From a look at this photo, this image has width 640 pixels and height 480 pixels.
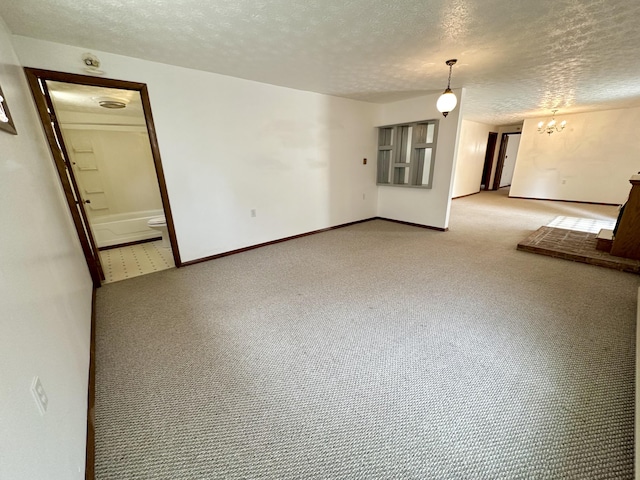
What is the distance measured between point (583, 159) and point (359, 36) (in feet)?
24.9

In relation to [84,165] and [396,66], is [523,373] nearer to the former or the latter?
[396,66]

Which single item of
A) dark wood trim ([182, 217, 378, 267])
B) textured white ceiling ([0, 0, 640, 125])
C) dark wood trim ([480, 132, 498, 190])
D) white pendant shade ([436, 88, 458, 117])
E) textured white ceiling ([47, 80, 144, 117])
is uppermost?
textured white ceiling ([0, 0, 640, 125])

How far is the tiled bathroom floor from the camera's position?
10.2ft

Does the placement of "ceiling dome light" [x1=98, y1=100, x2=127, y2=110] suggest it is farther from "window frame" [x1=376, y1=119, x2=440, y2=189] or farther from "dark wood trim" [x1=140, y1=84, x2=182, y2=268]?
"window frame" [x1=376, y1=119, x2=440, y2=189]

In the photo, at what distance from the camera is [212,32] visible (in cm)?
205

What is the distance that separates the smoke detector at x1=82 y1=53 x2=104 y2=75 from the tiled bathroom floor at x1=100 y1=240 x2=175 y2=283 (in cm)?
211

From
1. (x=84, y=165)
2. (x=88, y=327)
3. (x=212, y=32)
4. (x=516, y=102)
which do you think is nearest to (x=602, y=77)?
(x=516, y=102)

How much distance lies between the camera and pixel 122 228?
4.18m

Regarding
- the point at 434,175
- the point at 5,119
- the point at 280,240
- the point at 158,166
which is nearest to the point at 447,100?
the point at 434,175

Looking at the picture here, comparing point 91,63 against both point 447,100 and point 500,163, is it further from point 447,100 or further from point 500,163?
point 500,163

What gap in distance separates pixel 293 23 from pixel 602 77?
4.33m

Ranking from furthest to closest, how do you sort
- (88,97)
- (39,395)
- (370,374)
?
1. (88,97)
2. (370,374)
3. (39,395)

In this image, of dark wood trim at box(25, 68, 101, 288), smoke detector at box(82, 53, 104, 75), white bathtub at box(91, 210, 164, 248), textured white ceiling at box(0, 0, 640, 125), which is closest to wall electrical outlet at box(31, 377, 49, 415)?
textured white ceiling at box(0, 0, 640, 125)

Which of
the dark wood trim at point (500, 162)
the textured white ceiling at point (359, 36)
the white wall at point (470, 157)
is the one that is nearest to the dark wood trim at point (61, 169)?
the textured white ceiling at point (359, 36)
